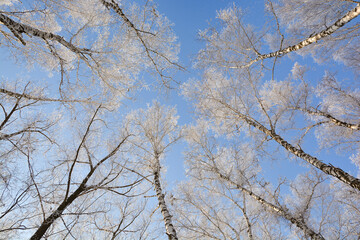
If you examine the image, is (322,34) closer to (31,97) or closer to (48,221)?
(48,221)

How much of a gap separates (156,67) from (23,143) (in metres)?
2.70

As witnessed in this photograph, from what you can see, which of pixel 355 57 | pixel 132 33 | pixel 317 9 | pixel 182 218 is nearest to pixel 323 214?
pixel 182 218

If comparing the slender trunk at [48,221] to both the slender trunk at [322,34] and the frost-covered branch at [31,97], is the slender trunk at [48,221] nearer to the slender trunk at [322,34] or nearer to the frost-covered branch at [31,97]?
the frost-covered branch at [31,97]

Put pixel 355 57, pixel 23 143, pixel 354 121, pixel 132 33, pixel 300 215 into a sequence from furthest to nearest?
1. pixel 354 121
2. pixel 355 57
3. pixel 300 215
4. pixel 132 33
5. pixel 23 143

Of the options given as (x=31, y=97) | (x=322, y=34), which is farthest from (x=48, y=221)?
(x=322, y=34)

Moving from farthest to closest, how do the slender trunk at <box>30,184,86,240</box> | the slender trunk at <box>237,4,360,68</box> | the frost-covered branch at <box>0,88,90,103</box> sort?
the frost-covered branch at <box>0,88,90,103</box> < the slender trunk at <box>237,4,360,68</box> < the slender trunk at <box>30,184,86,240</box>

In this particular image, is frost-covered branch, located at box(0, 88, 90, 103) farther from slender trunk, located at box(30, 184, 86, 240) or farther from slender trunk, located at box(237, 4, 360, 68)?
slender trunk, located at box(237, 4, 360, 68)

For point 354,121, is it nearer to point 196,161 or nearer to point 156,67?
point 196,161

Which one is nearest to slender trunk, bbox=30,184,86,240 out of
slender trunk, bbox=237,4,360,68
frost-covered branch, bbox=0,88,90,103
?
frost-covered branch, bbox=0,88,90,103

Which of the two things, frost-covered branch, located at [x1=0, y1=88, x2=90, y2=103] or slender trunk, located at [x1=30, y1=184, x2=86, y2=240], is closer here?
slender trunk, located at [x1=30, y1=184, x2=86, y2=240]

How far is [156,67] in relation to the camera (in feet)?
14.2

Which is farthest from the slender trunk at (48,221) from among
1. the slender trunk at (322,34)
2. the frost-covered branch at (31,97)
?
the slender trunk at (322,34)

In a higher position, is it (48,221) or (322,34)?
(322,34)

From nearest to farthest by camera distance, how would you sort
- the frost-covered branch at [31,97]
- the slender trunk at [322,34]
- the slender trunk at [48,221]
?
the slender trunk at [48,221] < the slender trunk at [322,34] < the frost-covered branch at [31,97]
